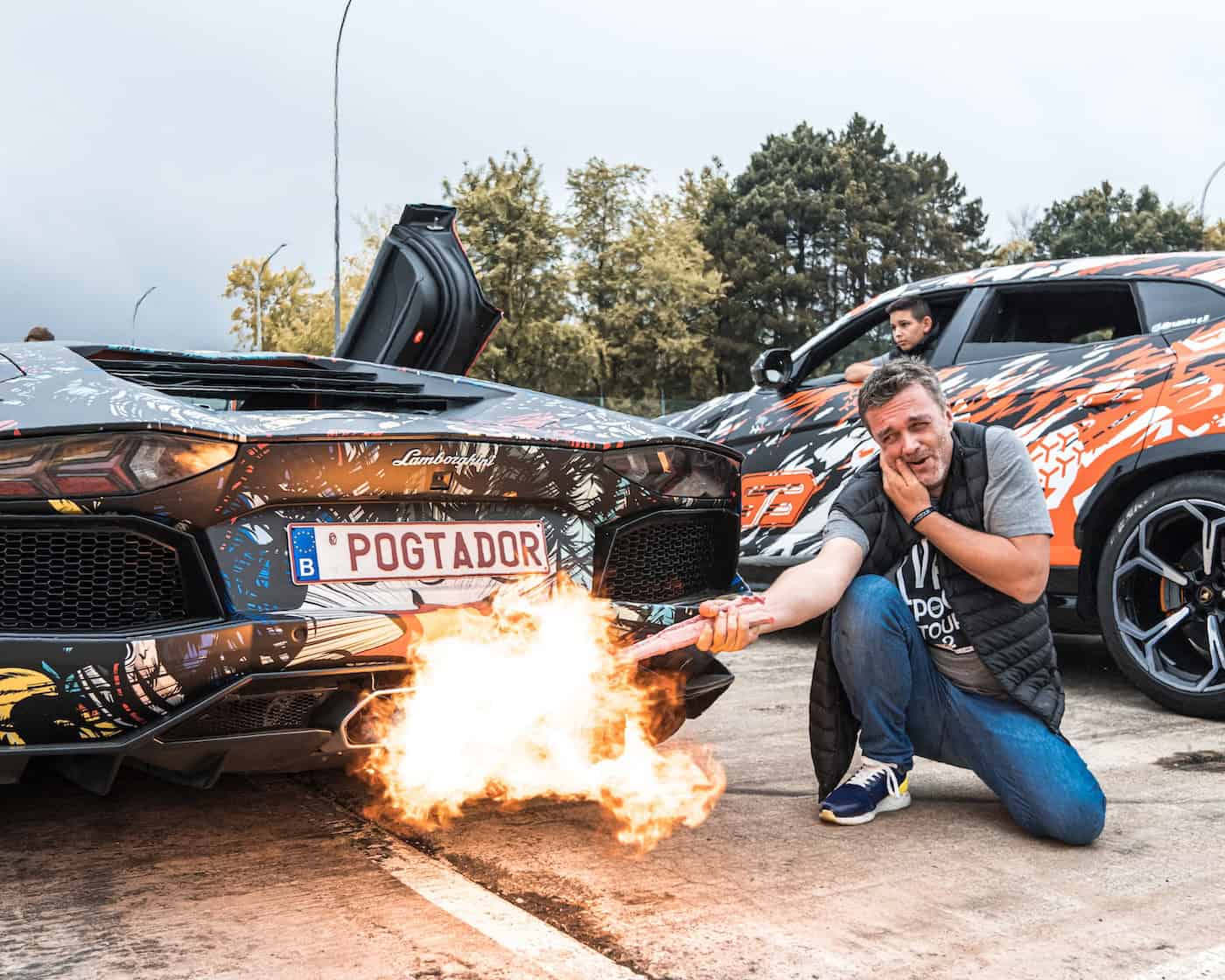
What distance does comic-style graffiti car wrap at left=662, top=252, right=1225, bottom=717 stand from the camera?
4238mm

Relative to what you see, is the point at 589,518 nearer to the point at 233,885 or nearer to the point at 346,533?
the point at 346,533

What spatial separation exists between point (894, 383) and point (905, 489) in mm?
265

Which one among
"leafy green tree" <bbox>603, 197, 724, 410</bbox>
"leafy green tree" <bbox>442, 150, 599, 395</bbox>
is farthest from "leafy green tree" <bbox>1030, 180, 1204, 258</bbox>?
"leafy green tree" <bbox>442, 150, 599, 395</bbox>

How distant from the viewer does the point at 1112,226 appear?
62.9 m

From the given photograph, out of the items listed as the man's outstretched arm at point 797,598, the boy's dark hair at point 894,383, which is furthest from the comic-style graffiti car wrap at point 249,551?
the boy's dark hair at point 894,383

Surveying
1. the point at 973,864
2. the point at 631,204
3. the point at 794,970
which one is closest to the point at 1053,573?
the point at 973,864

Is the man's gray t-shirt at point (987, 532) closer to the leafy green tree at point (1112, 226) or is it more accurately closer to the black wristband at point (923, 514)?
the black wristband at point (923, 514)

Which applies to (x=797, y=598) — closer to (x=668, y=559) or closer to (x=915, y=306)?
(x=668, y=559)

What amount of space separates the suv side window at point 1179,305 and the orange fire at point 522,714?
2.61 meters

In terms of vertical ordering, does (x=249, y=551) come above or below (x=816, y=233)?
below

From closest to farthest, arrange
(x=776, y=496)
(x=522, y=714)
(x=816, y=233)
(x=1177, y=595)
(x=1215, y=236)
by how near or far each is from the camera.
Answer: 1. (x=522, y=714)
2. (x=1177, y=595)
3. (x=776, y=496)
4. (x=816, y=233)
5. (x=1215, y=236)

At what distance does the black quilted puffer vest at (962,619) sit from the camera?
3.03 m

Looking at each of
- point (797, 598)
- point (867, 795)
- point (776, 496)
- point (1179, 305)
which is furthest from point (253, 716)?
point (1179, 305)

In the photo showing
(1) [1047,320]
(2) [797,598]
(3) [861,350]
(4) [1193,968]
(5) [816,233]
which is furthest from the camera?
(5) [816,233]
